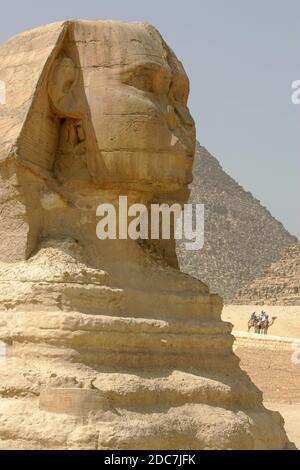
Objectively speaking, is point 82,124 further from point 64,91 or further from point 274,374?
point 274,374

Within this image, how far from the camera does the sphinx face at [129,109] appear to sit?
8.82 metres

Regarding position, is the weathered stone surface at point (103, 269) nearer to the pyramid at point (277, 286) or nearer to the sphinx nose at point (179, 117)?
the sphinx nose at point (179, 117)

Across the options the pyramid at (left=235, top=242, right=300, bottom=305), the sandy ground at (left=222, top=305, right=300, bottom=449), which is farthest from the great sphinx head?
the pyramid at (left=235, top=242, right=300, bottom=305)

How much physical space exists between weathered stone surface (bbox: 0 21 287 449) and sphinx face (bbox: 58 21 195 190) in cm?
1

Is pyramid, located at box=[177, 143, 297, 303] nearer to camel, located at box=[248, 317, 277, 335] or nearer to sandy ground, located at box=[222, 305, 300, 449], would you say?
camel, located at box=[248, 317, 277, 335]

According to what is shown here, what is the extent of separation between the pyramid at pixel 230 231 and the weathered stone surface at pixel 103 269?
107236mm

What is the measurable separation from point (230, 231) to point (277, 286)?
33.1 metres

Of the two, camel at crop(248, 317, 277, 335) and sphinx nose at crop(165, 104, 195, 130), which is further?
camel at crop(248, 317, 277, 335)

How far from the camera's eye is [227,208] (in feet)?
424

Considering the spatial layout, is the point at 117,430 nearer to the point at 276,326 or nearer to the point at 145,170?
the point at 145,170

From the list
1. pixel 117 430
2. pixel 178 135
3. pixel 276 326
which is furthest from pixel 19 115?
pixel 276 326

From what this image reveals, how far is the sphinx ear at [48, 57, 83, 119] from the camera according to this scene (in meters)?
8.90

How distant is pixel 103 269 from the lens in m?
8.84

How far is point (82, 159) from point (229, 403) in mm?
2185
